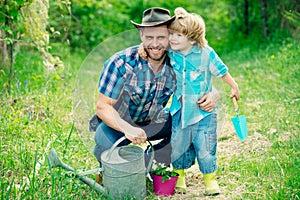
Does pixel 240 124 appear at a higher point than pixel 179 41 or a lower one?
lower

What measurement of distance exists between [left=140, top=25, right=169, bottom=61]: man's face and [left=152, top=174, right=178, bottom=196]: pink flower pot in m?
0.81

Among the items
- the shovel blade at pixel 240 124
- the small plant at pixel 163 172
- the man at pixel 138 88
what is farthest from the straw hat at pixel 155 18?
the small plant at pixel 163 172

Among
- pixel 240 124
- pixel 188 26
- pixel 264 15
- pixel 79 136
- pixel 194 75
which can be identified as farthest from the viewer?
pixel 264 15

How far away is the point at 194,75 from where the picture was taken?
3.19 m

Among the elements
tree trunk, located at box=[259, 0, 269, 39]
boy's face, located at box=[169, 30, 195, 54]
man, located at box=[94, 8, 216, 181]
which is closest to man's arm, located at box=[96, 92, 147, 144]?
man, located at box=[94, 8, 216, 181]

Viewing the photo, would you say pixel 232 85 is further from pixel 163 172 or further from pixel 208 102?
pixel 163 172

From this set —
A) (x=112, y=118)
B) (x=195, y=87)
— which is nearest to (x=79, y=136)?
(x=112, y=118)

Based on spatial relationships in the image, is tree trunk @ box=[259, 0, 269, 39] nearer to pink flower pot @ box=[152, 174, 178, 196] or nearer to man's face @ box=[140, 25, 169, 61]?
man's face @ box=[140, 25, 169, 61]

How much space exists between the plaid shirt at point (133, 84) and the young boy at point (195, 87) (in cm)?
10

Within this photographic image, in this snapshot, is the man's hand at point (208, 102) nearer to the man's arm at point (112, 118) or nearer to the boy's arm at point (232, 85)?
the boy's arm at point (232, 85)

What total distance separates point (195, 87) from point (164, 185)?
0.67 metres

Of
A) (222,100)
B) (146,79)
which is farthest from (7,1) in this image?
(222,100)

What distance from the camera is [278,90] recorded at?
523cm

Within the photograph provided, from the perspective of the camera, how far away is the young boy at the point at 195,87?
10.2 ft
